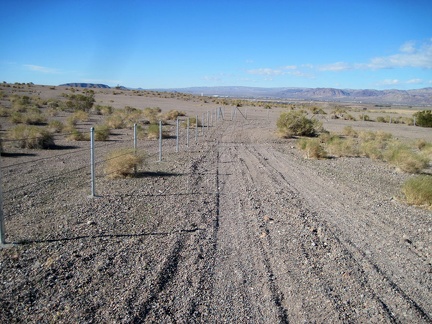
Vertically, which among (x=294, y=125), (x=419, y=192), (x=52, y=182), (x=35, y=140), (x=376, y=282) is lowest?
(x=376, y=282)

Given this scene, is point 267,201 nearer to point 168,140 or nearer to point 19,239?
point 19,239

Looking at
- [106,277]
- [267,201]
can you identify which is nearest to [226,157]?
[267,201]

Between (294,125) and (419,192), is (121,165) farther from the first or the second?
(294,125)

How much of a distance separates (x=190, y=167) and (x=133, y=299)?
997 centimetres

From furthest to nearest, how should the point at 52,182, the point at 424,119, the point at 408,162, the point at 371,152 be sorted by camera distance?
the point at 424,119 < the point at 371,152 < the point at 408,162 < the point at 52,182

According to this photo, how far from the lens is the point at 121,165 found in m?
12.3

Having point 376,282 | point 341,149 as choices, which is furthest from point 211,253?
point 341,149

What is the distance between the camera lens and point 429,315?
496 cm

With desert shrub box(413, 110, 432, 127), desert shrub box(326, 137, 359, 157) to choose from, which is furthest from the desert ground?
desert shrub box(413, 110, 432, 127)

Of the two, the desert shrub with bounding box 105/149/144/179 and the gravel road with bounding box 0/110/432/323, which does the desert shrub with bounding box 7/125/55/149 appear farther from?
the desert shrub with bounding box 105/149/144/179

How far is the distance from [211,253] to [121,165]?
260 inches

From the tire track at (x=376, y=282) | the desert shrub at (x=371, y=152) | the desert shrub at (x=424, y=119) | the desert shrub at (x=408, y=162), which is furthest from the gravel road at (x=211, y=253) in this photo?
the desert shrub at (x=424, y=119)

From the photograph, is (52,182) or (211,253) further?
(52,182)

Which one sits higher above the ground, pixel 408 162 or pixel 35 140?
pixel 35 140
